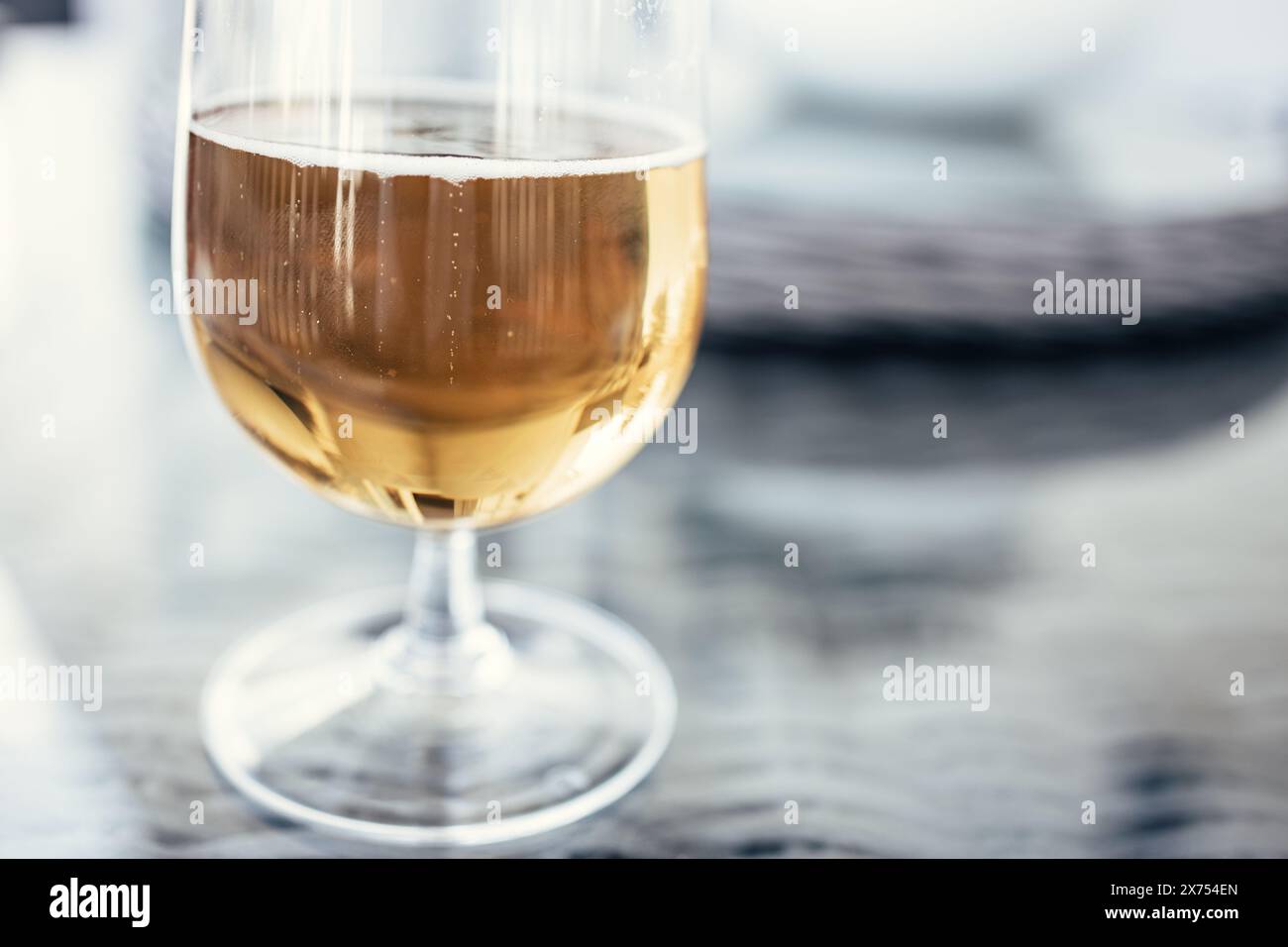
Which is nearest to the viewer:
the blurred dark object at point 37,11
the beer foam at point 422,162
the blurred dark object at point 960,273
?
the beer foam at point 422,162

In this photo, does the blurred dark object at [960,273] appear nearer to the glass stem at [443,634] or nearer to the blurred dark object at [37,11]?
the glass stem at [443,634]

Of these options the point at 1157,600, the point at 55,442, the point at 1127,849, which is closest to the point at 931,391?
the point at 1157,600

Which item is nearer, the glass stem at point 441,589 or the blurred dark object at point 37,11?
the glass stem at point 441,589
